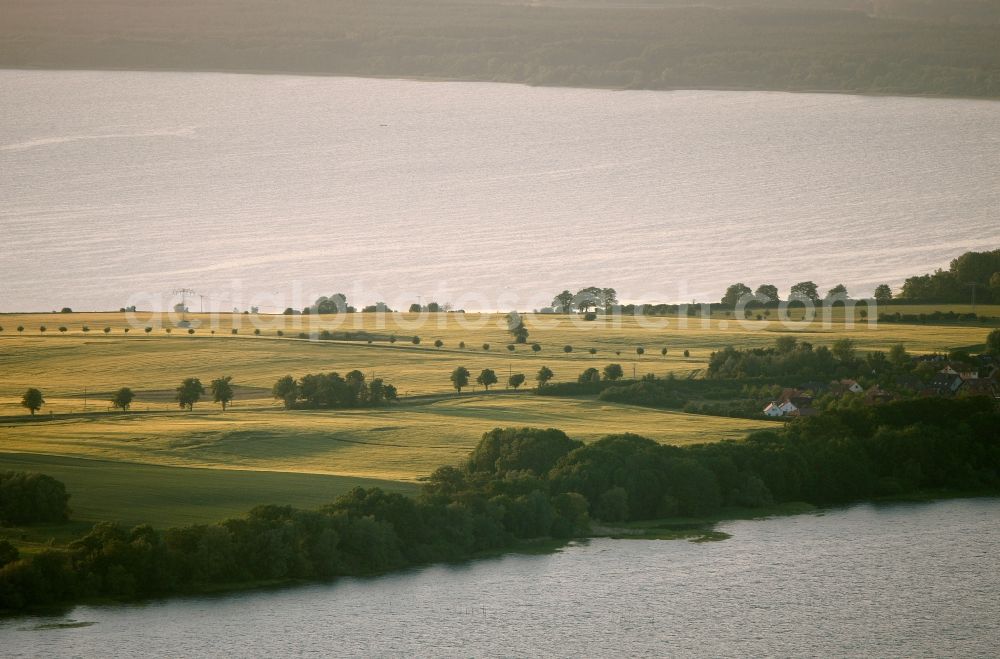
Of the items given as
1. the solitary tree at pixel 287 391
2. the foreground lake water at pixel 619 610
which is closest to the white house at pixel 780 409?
the foreground lake water at pixel 619 610

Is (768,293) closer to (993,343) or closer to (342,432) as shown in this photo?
(993,343)

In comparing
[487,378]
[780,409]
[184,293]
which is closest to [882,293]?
Result: [780,409]

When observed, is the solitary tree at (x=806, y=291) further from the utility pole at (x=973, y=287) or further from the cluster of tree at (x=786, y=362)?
the cluster of tree at (x=786, y=362)

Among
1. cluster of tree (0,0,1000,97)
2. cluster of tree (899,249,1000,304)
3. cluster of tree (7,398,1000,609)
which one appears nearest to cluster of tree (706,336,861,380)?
cluster of tree (7,398,1000,609)

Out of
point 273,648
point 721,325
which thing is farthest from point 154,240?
point 273,648

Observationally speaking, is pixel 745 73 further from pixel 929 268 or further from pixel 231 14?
pixel 929 268
